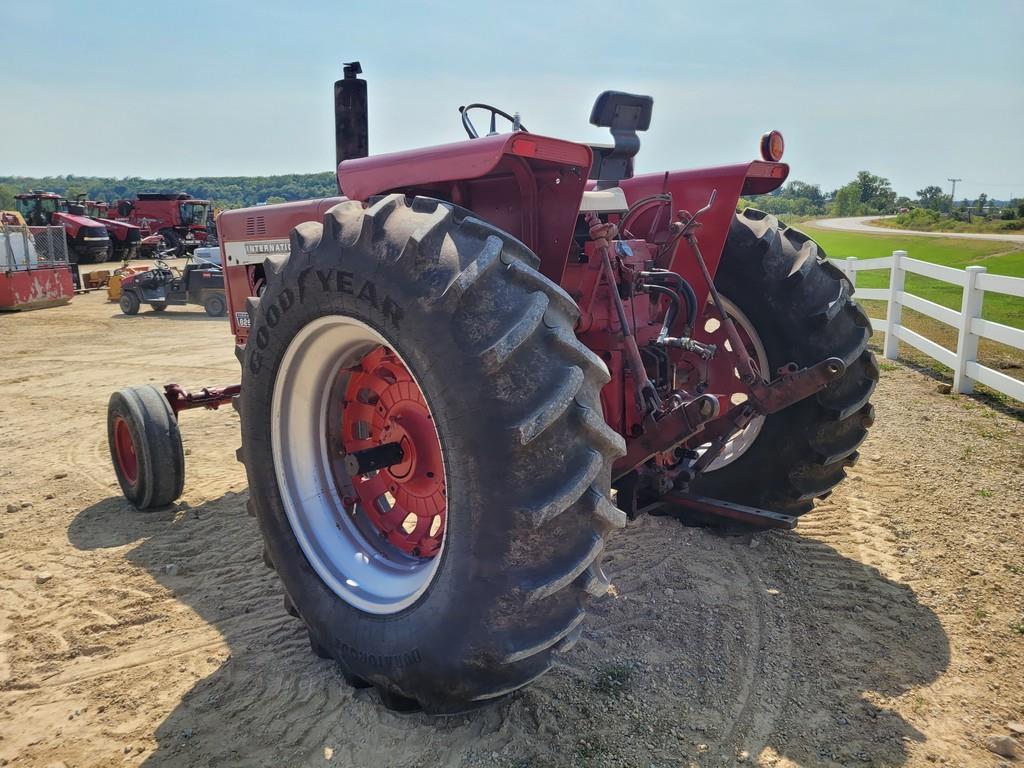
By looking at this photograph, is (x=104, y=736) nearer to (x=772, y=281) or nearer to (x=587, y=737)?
(x=587, y=737)

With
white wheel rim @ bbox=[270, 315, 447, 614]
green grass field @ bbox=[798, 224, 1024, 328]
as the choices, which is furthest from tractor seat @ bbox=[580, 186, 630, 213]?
green grass field @ bbox=[798, 224, 1024, 328]

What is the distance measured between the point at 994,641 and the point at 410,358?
2.43m

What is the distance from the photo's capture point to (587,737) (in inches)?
92.7

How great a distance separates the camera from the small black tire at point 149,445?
A: 429cm

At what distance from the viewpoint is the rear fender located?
325 cm

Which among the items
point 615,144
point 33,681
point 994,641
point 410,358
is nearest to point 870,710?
point 994,641

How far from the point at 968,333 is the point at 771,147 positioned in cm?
467

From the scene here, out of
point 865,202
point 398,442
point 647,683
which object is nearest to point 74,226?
point 398,442

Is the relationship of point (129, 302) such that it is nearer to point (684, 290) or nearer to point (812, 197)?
point (684, 290)

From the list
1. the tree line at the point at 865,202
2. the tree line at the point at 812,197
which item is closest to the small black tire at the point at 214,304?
the tree line at the point at 812,197

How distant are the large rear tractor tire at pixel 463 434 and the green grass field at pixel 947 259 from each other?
33.9 feet

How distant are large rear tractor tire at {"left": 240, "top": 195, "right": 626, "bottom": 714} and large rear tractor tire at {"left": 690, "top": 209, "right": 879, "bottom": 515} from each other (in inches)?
62.5

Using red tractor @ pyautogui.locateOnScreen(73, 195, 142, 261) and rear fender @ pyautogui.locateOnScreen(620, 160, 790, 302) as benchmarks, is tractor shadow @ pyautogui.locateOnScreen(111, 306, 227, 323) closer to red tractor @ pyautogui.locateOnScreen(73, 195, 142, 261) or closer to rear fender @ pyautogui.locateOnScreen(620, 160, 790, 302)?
rear fender @ pyautogui.locateOnScreen(620, 160, 790, 302)

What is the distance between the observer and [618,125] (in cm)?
327
